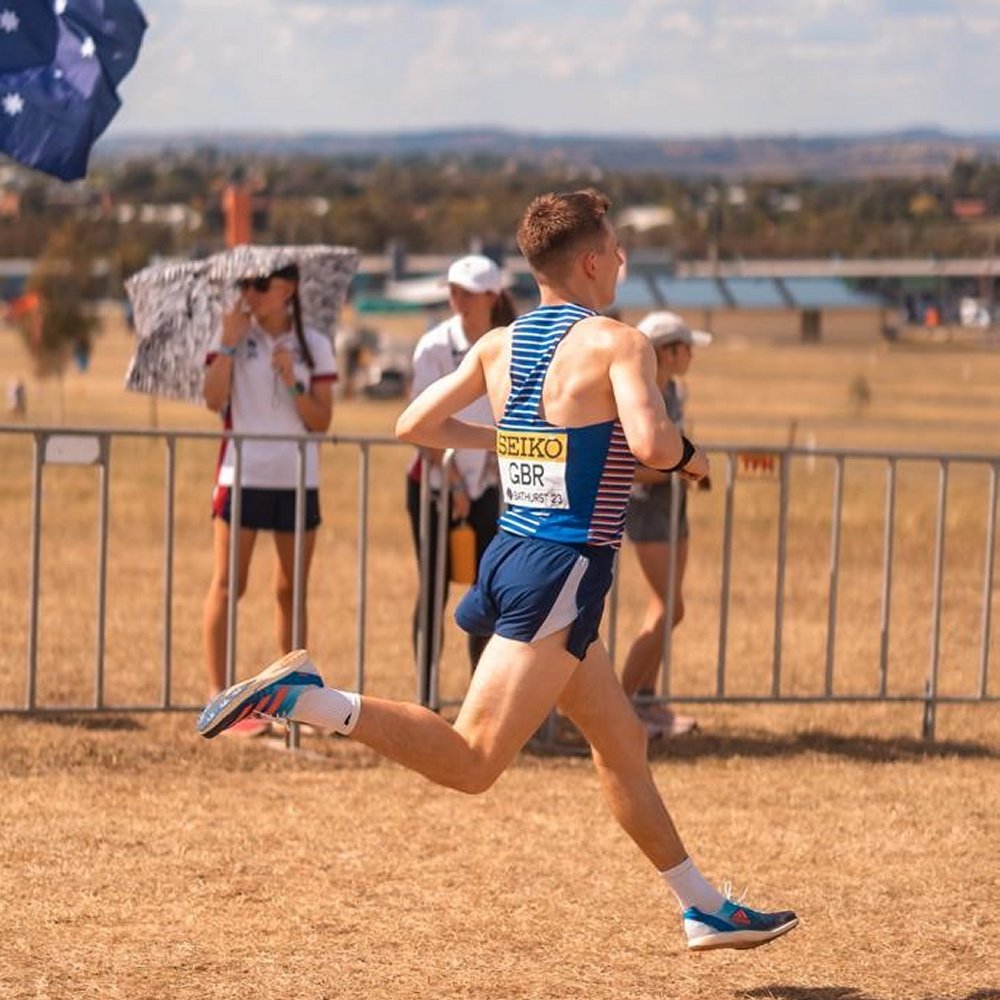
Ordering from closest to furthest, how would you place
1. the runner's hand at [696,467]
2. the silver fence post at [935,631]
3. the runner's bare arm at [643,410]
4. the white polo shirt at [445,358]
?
the runner's bare arm at [643,410], the runner's hand at [696,467], the white polo shirt at [445,358], the silver fence post at [935,631]

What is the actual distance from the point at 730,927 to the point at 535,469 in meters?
1.33

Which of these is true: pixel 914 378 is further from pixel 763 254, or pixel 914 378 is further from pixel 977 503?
pixel 763 254

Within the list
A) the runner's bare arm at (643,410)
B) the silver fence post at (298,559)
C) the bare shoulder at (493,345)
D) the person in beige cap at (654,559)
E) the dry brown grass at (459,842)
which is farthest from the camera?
the person in beige cap at (654,559)

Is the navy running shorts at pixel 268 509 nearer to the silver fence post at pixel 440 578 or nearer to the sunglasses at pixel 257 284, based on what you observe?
the silver fence post at pixel 440 578

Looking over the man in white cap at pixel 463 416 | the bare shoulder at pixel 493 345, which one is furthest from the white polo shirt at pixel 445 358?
the bare shoulder at pixel 493 345

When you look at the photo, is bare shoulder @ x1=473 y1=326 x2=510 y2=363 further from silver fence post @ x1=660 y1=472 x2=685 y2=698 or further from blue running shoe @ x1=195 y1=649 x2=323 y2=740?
silver fence post @ x1=660 y1=472 x2=685 y2=698

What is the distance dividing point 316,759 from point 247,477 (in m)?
1.19

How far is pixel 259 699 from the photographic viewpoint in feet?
16.4

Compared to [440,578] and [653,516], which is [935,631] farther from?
[440,578]

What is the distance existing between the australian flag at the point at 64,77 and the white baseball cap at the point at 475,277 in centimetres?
168

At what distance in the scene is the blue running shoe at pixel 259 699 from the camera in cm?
500

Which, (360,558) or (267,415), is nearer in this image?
(360,558)

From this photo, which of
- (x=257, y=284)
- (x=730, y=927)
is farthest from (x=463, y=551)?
(x=730, y=927)

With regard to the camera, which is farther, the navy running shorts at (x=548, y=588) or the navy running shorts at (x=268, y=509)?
the navy running shorts at (x=268, y=509)
